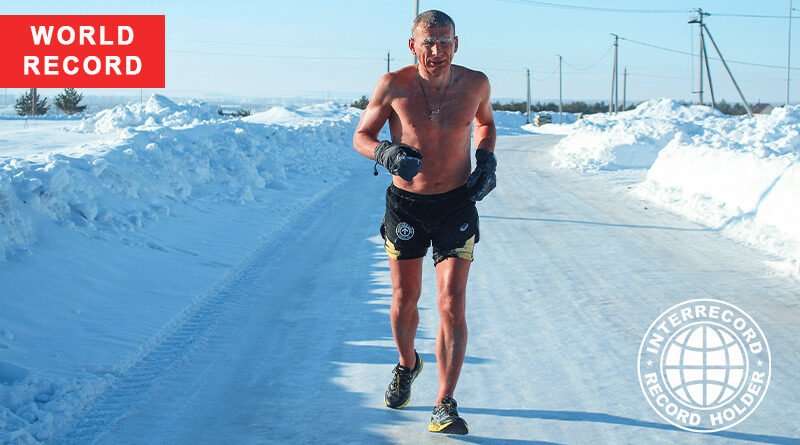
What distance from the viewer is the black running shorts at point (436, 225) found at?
418 centimetres

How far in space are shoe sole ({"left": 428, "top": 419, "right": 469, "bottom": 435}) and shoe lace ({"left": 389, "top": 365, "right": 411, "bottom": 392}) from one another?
0.44m

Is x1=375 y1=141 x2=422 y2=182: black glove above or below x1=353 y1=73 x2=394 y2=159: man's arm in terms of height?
below

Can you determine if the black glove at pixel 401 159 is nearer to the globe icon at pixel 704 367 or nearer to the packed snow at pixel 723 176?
the globe icon at pixel 704 367

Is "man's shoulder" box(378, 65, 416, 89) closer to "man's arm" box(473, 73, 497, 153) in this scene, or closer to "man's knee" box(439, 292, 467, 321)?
"man's arm" box(473, 73, 497, 153)

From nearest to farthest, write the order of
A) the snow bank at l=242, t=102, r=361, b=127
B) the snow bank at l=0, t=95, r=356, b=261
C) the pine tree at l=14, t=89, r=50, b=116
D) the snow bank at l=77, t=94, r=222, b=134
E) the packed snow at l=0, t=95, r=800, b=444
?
the packed snow at l=0, t=95, r=800, b=444 < the snow bank at l=0, t=95, r=356, b=261 < the snow bank at l=77, t=94, r=222, b=134 < the snow bank at l=242, t=102, r=361, b=127 < the pine tree at l=14, t=89, r=50, b=116

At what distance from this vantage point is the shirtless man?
13.5ft

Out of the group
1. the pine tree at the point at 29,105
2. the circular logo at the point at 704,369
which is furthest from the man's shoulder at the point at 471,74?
the pine tree at the point at 29,105

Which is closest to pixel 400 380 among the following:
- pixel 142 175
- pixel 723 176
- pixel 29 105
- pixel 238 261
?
pixel 238 261

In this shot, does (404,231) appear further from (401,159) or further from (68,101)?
(68,101)

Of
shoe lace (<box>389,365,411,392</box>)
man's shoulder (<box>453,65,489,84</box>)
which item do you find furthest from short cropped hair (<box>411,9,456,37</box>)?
shoe lace (<box>389,365,411,392</box>)

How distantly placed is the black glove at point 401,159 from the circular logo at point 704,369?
1749mm

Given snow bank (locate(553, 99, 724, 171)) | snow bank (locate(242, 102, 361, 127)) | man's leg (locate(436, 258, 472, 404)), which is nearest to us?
man's leg (locate(436, 258, 472, 404))

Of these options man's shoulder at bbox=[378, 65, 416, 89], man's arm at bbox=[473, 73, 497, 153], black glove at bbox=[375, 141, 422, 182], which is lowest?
black glove at bbox=[375, 141, 422, 182]

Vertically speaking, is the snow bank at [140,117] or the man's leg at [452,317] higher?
the snow bank at [140,117]
